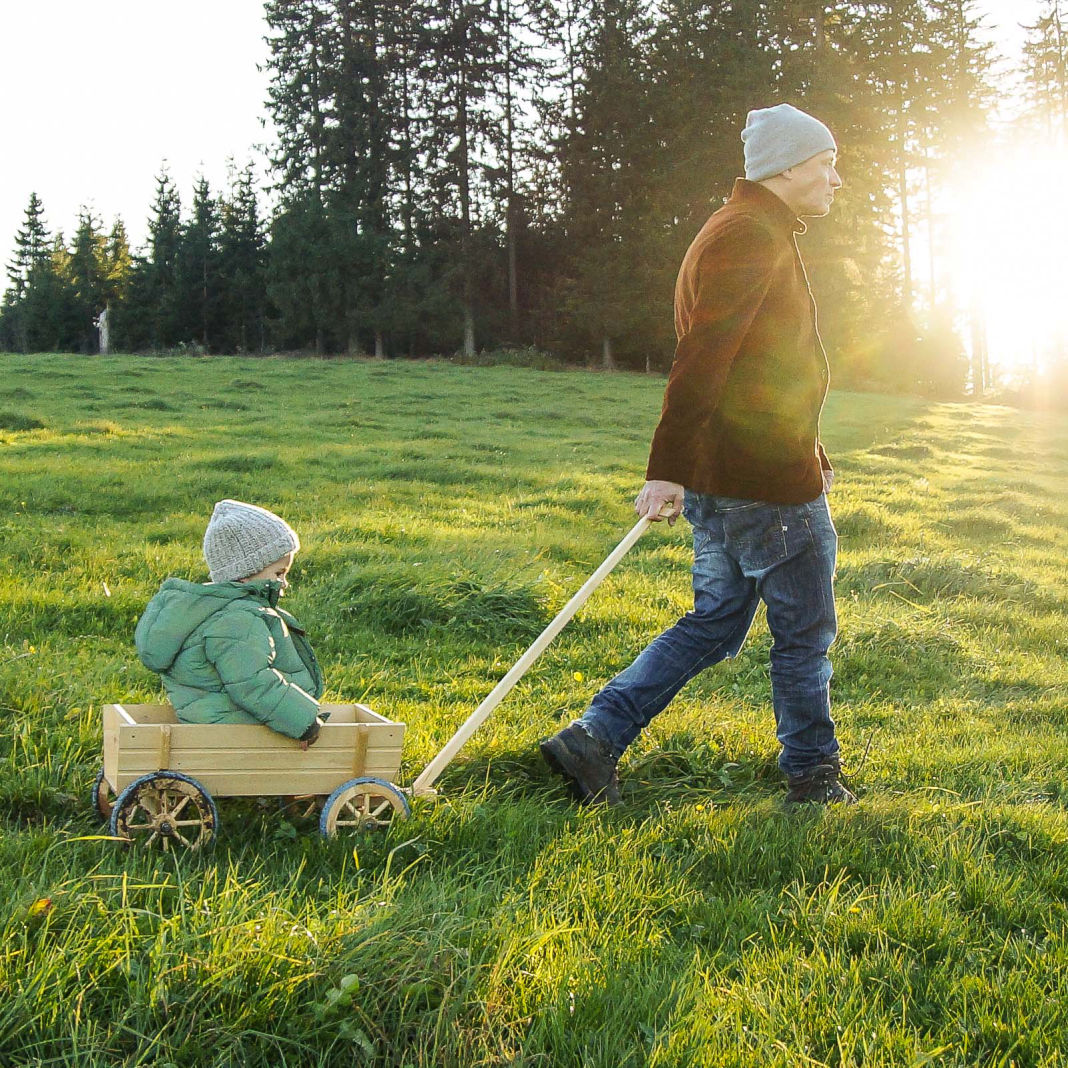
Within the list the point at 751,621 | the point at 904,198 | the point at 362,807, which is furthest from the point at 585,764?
the point at 904,198

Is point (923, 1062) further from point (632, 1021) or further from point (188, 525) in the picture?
point (188, 525)

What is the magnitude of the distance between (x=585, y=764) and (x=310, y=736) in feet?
3.78

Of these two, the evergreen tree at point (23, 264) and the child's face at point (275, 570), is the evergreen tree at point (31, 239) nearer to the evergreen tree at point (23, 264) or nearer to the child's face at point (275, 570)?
the evergreen tree at point (23, 264)

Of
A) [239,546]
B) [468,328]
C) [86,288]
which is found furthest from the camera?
[86,288]

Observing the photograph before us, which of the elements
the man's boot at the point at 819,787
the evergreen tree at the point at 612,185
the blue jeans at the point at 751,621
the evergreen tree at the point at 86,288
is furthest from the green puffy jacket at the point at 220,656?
the evergreen tree at the point at 86,288

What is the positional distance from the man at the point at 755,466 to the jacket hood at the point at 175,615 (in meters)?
1.39

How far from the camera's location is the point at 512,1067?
7.34 feet

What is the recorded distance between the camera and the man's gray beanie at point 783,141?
4.04 metres

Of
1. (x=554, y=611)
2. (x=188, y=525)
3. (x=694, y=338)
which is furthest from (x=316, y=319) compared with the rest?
(x=694, y=338)

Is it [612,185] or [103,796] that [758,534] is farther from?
[612,185]

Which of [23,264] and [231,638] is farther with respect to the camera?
[23,264]

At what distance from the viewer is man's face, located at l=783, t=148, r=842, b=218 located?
13.4 feet

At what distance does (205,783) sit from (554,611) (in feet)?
13.0

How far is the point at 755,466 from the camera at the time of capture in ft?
13.1
